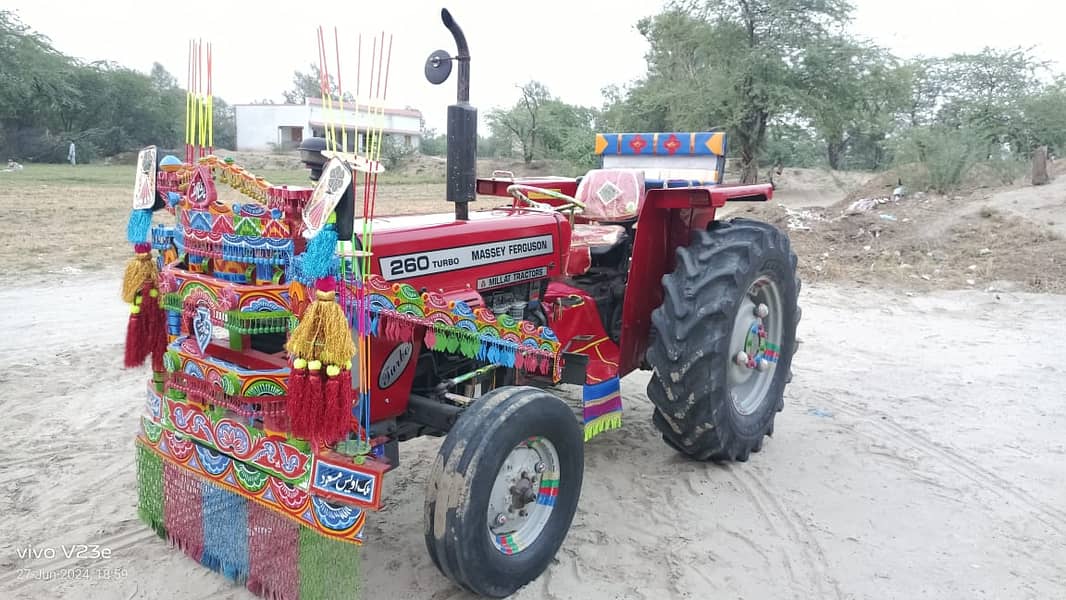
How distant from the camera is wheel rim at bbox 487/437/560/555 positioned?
2.76 metres

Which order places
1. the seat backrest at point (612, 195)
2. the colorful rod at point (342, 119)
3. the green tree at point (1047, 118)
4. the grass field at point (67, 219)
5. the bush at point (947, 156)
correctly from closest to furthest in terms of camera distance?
the colorful rod at point (342, 119)
the seat backrest at point (612, 195)
the grass field at point (67, 219)
the bush at point (947, 156)
the green tree at point (1047, 118)

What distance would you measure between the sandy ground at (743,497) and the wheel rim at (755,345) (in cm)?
34

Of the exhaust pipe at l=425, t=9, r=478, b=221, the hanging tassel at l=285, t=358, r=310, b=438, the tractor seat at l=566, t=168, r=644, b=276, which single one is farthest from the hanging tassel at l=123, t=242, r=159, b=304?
the tractor seat at l=566, t=168, r=644, b=276

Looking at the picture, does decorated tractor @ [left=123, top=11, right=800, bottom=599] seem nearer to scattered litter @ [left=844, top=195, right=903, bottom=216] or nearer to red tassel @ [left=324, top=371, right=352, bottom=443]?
red tassel @ [left=324, top=371, right=352, bottom=443]

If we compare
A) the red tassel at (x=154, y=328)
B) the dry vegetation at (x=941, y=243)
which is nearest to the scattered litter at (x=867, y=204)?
the dry vegetation at (x=941, y=243)

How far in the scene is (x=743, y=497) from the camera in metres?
3.68

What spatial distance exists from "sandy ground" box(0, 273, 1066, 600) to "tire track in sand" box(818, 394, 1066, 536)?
13 millimetres

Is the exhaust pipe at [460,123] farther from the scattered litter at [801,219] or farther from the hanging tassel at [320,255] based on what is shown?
the scattered litter at [801,219]

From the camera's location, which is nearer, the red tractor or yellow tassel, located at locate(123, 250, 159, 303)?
the red tractor

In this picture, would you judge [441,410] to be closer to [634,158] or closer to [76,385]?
[76,385]

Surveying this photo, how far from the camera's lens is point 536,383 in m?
3.98

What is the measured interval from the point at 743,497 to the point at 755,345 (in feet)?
3.01

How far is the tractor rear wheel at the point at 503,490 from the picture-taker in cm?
250

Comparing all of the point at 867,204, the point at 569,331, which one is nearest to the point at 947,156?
the point at 867,204
